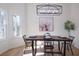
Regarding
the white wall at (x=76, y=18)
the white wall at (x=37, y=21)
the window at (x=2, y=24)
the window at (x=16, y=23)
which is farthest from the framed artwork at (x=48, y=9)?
the window at (x=2, y=24)

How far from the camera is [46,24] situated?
1767 mm

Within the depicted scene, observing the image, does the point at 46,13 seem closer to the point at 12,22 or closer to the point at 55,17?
the point at 55,17

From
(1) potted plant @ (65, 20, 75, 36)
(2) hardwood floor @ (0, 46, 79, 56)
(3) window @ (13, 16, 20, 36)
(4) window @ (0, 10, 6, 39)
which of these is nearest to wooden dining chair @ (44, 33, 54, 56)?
(2) hardwood floor @ (0, 46, 79, 56)

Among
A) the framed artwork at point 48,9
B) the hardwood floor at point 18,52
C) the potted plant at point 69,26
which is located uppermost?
the framed artwork at point 48,9

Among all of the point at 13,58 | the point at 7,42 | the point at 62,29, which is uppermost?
the point at 62,29

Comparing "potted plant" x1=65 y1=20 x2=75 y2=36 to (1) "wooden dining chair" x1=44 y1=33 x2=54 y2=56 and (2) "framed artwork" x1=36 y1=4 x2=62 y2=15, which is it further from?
(1) "wooden dining chair" x1=44 y1=33 x2=54 y2=56

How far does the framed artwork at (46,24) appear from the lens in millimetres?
1733

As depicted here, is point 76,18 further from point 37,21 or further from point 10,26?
point 10,26

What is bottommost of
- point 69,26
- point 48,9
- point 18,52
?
point 18,52

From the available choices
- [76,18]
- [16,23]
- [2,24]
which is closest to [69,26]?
[76,18]

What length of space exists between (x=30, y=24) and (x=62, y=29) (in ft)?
1.34

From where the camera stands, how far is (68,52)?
1723 millimetres

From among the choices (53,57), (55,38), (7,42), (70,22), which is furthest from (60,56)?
(7,42)

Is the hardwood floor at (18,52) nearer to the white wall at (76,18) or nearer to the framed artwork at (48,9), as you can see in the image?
the white wall at (76,18)
